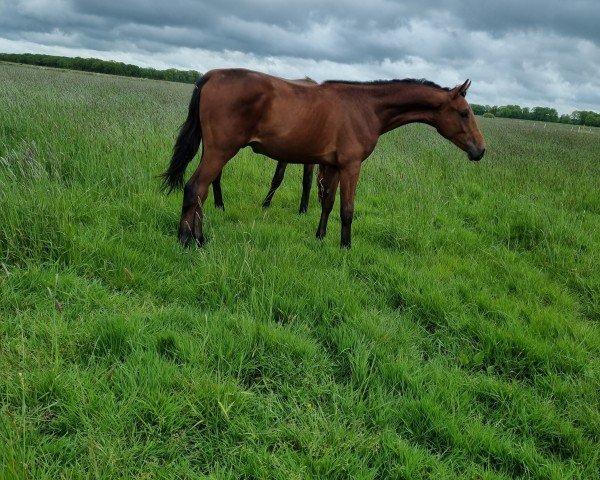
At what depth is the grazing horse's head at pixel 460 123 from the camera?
5.00 m

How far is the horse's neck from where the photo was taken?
5031 mm

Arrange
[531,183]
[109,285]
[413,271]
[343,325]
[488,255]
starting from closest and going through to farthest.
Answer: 1. [343,325]
2. [109,285]
3. [413,271]
4. [488,255]
5. [531,183]

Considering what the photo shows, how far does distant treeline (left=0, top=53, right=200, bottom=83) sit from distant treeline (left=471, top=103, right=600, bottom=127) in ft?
162

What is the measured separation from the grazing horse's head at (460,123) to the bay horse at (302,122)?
1cm

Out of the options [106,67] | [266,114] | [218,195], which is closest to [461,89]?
[266,114]

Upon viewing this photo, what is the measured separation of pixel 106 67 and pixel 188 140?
71693mm

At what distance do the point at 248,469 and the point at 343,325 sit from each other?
142cm

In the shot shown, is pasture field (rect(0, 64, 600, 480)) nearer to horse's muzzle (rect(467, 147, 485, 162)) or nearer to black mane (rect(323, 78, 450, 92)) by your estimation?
horse's muzzle (rect(467, 147, 485, 162))

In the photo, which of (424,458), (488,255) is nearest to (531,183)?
(488,255)

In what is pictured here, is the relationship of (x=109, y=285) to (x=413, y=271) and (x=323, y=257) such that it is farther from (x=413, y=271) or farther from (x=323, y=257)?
(x=413, y=271)

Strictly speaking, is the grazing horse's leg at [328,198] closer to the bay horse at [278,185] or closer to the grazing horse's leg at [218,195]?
the bay horse at [278,185]

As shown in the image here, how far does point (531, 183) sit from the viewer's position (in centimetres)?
859

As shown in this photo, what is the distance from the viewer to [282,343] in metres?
2.83

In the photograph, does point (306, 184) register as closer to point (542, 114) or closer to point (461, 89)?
point (461, 89)
